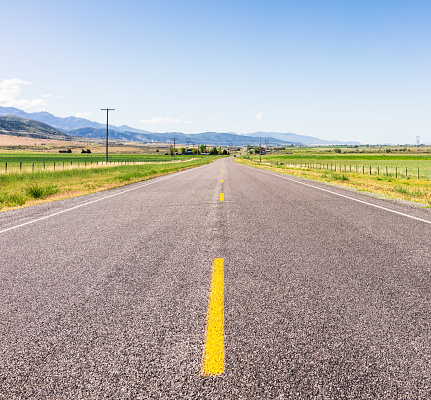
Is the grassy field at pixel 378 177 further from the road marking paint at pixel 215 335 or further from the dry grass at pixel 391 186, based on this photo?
the road marking paint at pixel 215 335

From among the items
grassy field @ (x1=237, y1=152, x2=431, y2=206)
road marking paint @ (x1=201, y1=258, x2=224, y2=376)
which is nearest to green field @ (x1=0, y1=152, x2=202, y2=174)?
grassy field @ (x1=237, y1=152, x2=431, y2=206)

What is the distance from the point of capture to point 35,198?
12859mm

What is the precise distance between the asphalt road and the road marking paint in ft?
0.17

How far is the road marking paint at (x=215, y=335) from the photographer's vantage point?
2.21 metres

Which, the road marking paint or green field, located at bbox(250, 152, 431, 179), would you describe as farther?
green field, located at bbox(250, 152, 431, 179)

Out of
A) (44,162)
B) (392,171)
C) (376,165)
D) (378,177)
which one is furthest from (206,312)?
(376,165)

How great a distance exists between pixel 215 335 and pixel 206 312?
418mm

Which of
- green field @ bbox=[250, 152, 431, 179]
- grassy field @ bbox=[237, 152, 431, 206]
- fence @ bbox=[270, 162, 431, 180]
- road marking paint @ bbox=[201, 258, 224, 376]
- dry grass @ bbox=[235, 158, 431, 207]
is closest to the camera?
road marking paint @ bbox=[201, 258, 224, 376]

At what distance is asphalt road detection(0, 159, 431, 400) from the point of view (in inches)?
82.1

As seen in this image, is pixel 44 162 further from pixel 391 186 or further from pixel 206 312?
pixel 206 312

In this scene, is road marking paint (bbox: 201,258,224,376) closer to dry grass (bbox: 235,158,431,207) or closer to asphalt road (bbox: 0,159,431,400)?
asphalt road (bbox: 0,159,431,400)

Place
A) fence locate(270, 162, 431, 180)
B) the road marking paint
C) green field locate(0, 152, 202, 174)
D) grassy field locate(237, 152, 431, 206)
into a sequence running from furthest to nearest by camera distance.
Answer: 1. green field locate(0, 152, 202, 174)
2. fence locate(270, 162, 431, 180)
3. grassy field locate(237, 152, 431, 206)
4. the road marking paint

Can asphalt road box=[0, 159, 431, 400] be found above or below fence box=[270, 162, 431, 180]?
below

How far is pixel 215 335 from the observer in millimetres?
2594
